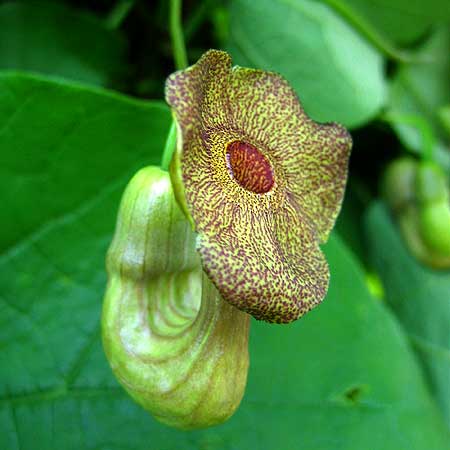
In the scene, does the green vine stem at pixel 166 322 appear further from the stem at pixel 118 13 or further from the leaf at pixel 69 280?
the stem at pixel 118 13

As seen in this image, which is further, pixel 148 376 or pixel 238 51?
pixel 238 51

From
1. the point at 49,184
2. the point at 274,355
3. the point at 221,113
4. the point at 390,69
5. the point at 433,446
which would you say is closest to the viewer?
the point at 221,113

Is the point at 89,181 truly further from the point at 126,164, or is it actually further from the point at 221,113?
the point at 221,113

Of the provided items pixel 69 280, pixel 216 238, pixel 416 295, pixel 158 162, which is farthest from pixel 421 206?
pixel 216 238

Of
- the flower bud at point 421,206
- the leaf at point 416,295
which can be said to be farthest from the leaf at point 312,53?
the leaf at point 416,295

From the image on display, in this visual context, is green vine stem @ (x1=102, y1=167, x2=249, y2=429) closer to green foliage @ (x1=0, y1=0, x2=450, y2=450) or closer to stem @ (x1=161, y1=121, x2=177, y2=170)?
stem @ (x1=161, y1=121, x2=177, y2=170)

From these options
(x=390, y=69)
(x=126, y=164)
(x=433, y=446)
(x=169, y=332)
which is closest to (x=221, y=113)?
(x=169, y=332)
